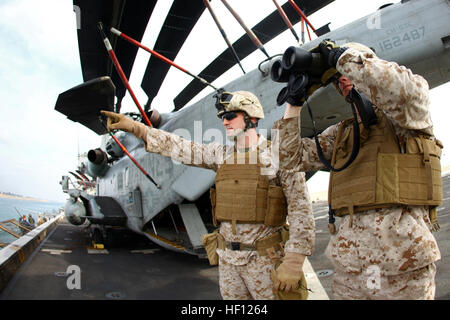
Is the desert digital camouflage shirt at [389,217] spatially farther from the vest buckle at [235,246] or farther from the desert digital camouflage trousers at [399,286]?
the vest buckle at [235,246]

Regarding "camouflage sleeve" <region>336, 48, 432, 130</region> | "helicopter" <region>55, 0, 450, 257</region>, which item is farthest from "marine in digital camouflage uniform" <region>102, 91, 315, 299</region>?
"helicopter" <region>55, 0, 450, 257</region>

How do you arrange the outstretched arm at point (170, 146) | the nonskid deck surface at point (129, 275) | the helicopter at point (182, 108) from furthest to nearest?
the nonskid deck surface at point (129, 275) < the helicopter at point (182, 108) < the outstretched arm at point (170, 146)

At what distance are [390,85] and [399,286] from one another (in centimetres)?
91

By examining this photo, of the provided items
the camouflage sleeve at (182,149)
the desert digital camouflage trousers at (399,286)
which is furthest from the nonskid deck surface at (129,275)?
the camouflage sleeve at (182,149)

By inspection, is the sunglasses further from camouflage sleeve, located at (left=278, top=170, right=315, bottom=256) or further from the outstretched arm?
camouflage sleeve, located at (left=278, top=170, right=315, bottom=256)

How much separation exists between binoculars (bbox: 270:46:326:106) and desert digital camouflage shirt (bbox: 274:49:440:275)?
0.39 feet

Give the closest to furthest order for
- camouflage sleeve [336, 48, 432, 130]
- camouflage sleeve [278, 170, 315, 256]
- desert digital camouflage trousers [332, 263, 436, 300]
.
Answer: camouflage sleeve [336, 48, 432, 130] → desert digital camouflage trousers [332, 263, 436, 300] → camouflage sleeve [278, 170, 315, 256]

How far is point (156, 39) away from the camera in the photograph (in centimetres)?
727

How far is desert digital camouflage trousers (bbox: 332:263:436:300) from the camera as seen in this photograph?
4.30 feet

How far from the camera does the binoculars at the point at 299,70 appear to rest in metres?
1.32

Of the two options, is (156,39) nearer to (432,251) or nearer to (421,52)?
(421,52)
